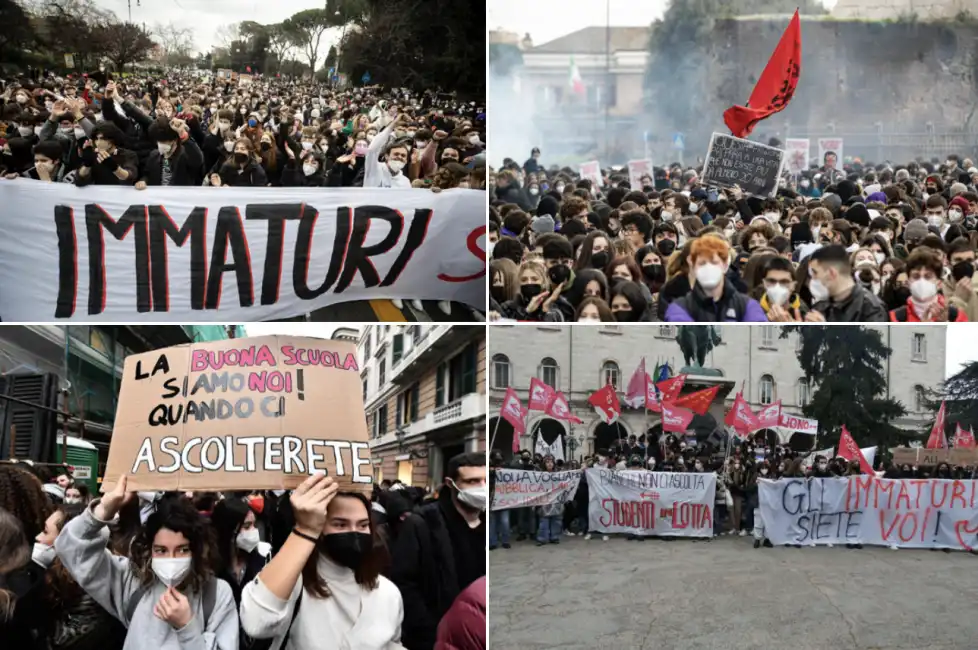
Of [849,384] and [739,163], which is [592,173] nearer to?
[739,163]

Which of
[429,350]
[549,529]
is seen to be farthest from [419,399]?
[549,529]

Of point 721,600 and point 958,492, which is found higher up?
point 958,492

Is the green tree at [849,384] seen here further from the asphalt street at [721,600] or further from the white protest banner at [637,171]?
the white protest banner at [637,171]

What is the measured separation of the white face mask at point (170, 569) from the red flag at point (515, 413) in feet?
5.25

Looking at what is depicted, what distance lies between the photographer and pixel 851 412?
18.2ft

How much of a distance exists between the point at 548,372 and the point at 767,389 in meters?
1.62

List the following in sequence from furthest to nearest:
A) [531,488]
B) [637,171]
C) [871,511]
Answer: [637,171], [871,511], [531,488]

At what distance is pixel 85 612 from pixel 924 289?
4.28 m

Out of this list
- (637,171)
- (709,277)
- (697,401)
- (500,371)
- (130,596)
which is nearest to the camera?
(130,596)

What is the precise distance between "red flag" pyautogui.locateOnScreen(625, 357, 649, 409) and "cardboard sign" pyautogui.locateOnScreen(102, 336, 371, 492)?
215cm

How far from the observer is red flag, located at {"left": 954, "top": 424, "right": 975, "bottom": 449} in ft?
18.0


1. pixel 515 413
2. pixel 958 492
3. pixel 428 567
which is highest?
pixel 515 413

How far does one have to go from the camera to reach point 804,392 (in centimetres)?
539

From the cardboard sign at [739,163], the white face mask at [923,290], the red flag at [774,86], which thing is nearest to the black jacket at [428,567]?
the white face mask at [923,290]
